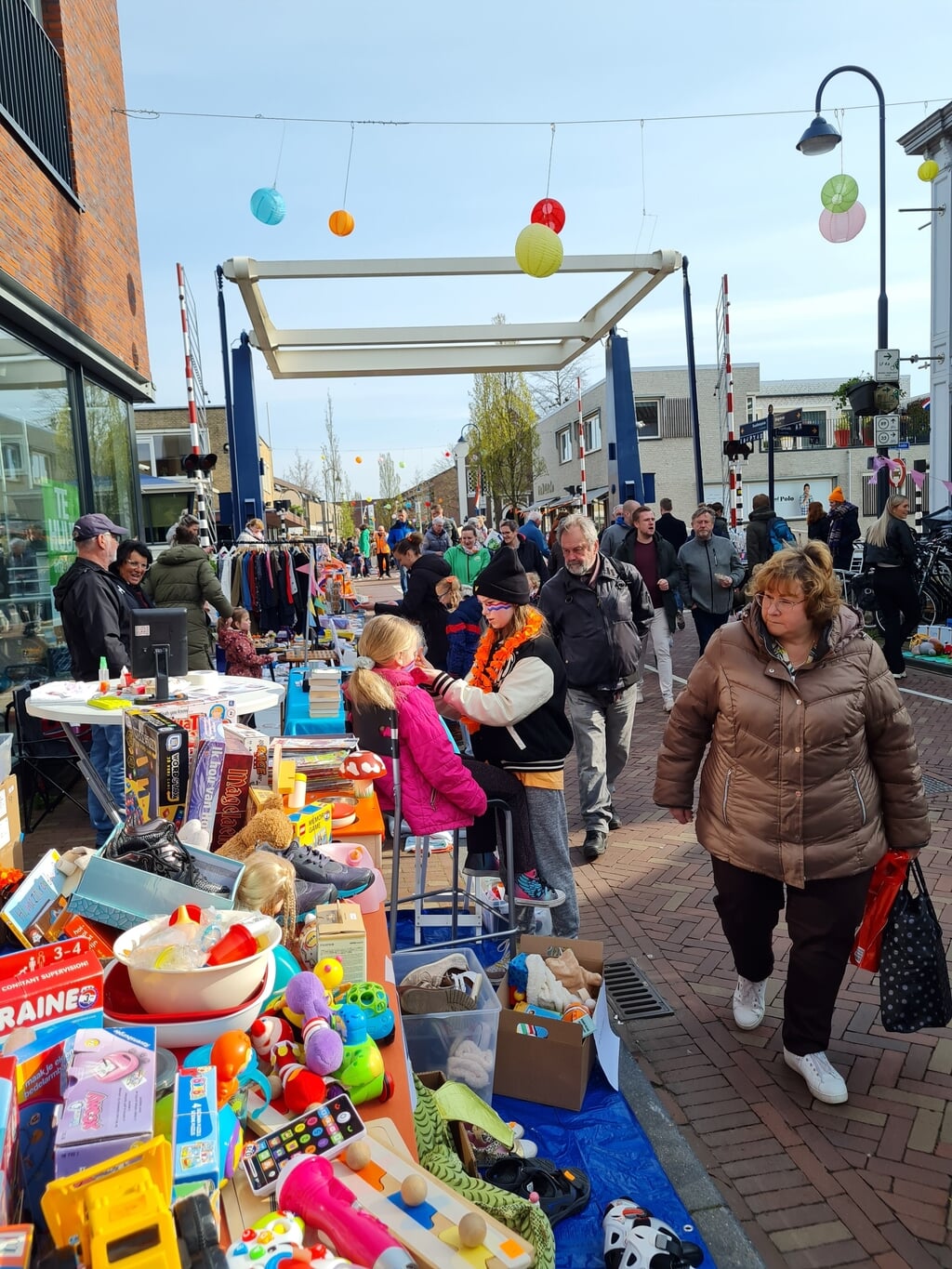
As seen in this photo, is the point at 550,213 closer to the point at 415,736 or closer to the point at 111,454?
the point at 111,454

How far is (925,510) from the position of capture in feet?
65.3

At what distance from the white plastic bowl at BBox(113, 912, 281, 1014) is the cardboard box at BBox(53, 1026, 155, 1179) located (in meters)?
0.14

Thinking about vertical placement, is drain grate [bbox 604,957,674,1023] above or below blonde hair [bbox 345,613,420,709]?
below

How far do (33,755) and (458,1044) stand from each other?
4.67m

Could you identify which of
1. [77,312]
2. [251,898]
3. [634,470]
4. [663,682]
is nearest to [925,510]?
[634,470]

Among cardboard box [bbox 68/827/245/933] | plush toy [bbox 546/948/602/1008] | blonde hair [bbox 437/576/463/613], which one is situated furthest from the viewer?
blonde hair [bbox 437/576/463/613]

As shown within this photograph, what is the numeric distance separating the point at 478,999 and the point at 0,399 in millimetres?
6078

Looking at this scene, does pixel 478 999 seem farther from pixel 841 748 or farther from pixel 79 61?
pixel 79 61

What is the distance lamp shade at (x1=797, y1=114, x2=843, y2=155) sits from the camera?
11000mm

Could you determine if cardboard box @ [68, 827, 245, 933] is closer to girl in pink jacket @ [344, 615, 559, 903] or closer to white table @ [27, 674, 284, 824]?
girl in pink jacket @ [344, 615, 559, 903]

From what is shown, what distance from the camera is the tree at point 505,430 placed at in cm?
3447

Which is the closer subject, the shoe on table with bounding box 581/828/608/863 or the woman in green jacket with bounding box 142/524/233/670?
the shoe on table with bounding box 581/828/608/863

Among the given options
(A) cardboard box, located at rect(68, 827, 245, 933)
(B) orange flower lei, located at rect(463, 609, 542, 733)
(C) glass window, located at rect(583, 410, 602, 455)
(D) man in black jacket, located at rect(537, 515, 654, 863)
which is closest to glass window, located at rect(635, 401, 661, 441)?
(C) glass window, located at rect(583, 410, 602, 455)

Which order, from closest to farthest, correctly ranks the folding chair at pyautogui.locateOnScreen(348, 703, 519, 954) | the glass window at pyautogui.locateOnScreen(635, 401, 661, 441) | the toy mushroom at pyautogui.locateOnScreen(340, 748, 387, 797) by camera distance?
the folding chair at pyautogui.locateOnScreen(348, 703, 519, 954), the toy mushroom at pyautogui.locateOnScreen(340, 748, 387, 797), the glass window at pyautogui.locateOnScreen(635, 401, 661, 441)
